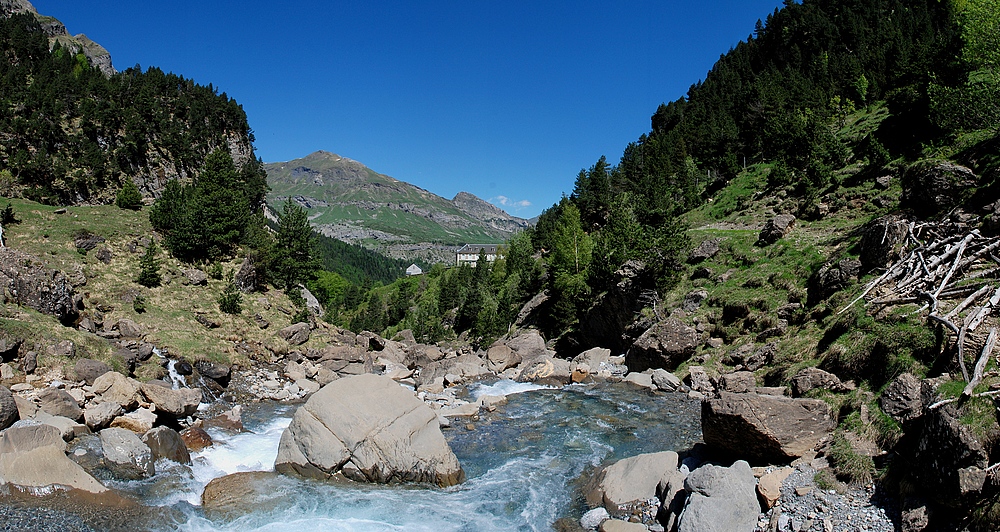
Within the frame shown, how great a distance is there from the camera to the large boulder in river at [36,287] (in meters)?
27.0

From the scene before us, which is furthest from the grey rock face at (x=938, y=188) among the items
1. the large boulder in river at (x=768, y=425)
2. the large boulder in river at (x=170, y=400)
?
the large boulder in river at (x=170, y=400)

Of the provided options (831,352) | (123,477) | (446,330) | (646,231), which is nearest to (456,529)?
(123,477)

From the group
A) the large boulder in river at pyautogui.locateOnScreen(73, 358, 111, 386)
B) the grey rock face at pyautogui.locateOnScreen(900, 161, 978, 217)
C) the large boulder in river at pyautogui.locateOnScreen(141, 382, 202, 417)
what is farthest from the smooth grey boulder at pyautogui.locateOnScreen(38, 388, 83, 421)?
the grey rock face at pyautogui.locateOnScreen(900, 161, 978, 217)

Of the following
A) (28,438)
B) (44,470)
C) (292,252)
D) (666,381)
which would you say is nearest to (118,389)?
(28,438)

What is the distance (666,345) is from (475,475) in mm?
19688

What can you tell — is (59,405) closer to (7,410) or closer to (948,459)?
(7,410)

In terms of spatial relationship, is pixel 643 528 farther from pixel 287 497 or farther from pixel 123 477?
pixel 123 477

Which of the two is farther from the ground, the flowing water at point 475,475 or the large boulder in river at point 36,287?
the large boulder in river at point 36,287

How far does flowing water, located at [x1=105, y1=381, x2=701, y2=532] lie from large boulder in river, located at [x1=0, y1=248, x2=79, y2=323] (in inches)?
495

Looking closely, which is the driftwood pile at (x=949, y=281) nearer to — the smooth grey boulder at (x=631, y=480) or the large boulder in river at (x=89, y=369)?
the smooth grey boulder at (x=631, y=480)

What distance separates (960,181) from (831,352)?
11.7 meters

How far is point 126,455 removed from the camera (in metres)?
16.3

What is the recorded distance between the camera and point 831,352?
67.2 ft

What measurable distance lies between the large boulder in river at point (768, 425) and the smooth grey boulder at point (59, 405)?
74.4 feet
